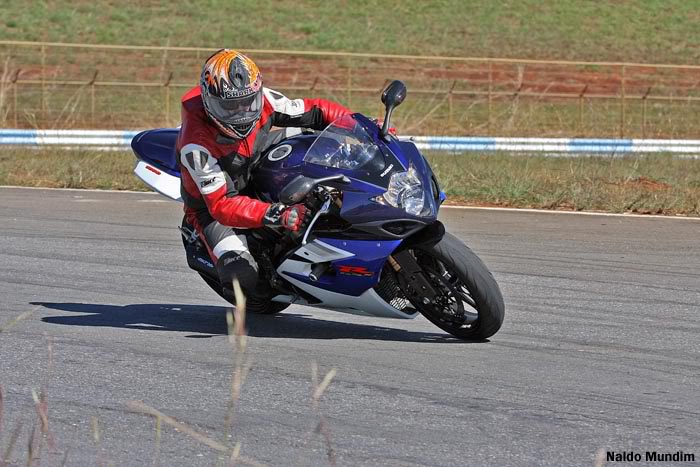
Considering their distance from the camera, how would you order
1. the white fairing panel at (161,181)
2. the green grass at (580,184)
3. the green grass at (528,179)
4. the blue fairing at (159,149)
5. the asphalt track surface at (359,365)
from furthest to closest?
the green grass at (528,179) < the green grass at (580,184) < the blue fairing at (159,149) < the white fairing panel at (161,181) < the asphalt track surface at (359,365)

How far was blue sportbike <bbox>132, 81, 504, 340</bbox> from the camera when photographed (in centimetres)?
628

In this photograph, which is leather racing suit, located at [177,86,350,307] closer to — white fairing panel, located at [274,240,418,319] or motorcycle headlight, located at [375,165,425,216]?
white fairing panel, located at [274,240,418,319]

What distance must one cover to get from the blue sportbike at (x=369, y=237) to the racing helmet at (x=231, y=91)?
31cm

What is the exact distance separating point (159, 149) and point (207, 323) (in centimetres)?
118

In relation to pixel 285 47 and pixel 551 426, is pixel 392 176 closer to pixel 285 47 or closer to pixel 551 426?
pixel 551 426

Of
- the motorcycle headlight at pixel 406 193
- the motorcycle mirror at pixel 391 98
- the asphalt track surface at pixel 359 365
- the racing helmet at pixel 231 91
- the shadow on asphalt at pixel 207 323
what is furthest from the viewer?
the shadow on asphalt at pixel 207 323

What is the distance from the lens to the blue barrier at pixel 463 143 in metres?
20.2

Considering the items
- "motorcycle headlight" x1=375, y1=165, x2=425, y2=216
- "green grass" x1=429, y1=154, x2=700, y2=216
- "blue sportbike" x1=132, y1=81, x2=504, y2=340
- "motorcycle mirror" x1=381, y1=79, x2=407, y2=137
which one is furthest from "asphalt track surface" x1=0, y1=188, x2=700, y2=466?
"green grass" x1=429, y1=154, x2=700, y2=216

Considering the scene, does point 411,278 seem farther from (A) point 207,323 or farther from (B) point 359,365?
(A) point 207,323

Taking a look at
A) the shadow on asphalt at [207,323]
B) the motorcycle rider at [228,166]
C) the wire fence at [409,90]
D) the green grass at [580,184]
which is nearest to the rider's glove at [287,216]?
the motorcycle rider at [228,166]

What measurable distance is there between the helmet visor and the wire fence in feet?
54.9

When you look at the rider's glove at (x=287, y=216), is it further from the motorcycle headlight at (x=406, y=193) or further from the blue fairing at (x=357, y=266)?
the motorcycle headlight at (x=406, y=193)

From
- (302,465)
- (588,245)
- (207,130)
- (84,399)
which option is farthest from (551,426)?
(588,245)

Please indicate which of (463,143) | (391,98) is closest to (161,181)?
(391,98)
